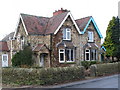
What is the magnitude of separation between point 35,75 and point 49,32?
11.1 meters

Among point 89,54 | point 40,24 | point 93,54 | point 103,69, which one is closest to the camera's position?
point 103,69

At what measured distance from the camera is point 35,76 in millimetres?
14320

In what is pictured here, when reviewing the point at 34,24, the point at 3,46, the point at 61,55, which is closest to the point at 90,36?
the point at 61,55

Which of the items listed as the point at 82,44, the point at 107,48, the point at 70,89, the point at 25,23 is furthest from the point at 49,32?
the point at 70,89

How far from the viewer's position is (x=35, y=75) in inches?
564

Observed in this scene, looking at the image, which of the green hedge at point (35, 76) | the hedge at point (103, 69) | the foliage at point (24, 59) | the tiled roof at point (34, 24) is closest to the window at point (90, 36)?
the tiled roof at point (34, 24)

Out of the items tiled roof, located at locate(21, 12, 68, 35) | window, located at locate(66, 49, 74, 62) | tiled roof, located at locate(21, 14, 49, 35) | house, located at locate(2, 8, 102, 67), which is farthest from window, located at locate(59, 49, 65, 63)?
tiled roof, located at locate(21, 14, 49, 35)

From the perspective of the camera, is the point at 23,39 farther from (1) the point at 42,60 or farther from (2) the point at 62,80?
(2) the point at 62,80

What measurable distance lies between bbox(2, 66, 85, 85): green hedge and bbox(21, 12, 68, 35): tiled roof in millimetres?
9385

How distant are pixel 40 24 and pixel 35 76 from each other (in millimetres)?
13609

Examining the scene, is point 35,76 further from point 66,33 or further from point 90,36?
point 90,36

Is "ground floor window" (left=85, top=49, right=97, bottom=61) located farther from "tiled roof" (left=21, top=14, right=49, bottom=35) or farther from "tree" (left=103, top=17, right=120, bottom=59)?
"tiled roof" (left=21, top=14, right=49, bottom=35)

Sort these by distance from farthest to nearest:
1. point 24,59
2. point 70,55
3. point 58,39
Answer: point 70,55
point 58,39
point 24,59

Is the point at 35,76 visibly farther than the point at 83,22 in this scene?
No
